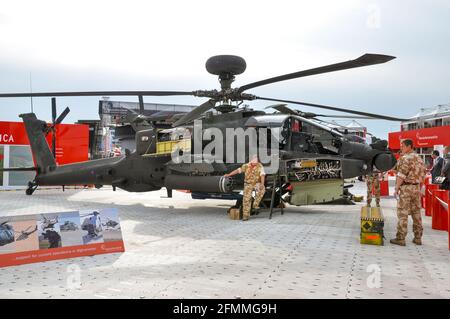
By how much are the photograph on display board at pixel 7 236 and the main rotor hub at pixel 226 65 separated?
4623mm

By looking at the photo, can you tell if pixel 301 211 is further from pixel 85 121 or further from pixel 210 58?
pixel 85 121

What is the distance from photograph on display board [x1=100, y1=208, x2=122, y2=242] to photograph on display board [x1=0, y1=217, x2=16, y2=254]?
1047 mm

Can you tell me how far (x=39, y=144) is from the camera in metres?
12.2

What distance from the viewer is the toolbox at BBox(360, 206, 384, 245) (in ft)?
18.7

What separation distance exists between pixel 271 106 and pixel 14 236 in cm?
697

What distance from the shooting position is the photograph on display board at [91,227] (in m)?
4.79

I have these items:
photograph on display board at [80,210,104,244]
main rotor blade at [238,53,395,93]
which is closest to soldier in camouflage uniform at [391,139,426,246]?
main rotor blade at [238,53,395,93]

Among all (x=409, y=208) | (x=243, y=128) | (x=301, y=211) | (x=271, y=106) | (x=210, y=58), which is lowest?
(x=301, y=211)

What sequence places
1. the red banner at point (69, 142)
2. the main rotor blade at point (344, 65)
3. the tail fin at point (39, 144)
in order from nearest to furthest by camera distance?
the main rotor blade at point (344, 65) → the tail fin at point (39, 144) → the red banner at point (69, 142)

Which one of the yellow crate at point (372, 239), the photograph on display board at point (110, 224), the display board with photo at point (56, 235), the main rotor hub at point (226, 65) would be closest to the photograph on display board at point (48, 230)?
the display board with photo at point (56, 235)

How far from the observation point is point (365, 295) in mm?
3498

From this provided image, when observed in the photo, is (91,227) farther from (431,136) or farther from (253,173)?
(431,136)

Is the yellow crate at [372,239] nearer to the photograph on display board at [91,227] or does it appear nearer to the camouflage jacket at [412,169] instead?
the camouflage jacket at [412,169]

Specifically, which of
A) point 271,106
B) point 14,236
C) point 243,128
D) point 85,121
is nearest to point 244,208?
point 243,128
